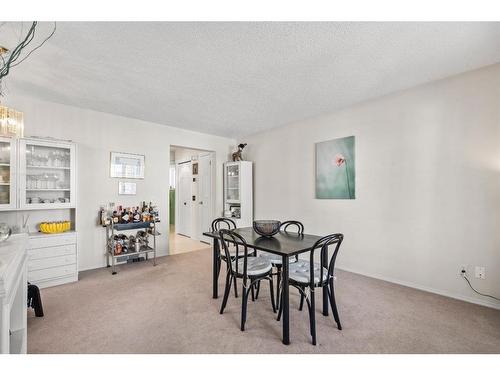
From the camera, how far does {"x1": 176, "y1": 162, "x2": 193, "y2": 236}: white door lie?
611 centimetres

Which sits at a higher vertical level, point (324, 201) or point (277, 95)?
point (277, 95)

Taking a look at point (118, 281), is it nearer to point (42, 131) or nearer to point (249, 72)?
point (42, 131)

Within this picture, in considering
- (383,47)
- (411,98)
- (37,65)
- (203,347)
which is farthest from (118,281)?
(411,98)

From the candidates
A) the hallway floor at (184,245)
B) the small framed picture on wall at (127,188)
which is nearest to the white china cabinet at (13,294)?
the small framed picture on wall at (127,188)

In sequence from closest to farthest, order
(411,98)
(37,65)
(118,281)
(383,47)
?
(383,47), (37,65), (411,98), (118,281)

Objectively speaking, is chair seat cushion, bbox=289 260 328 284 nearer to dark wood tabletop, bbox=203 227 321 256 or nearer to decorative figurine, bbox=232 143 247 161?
dark wood tabletop, bbox=203 227 321 256

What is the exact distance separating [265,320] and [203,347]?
0.62 meters

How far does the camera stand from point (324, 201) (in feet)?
12.6

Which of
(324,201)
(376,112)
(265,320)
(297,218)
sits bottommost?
(265,320)

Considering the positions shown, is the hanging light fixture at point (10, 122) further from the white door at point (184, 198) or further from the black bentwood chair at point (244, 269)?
the white door at point (184, 198)

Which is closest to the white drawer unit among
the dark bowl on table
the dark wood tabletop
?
the dark wood tabletop

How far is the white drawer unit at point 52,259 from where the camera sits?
2.87 metres

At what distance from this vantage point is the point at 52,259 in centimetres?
298
